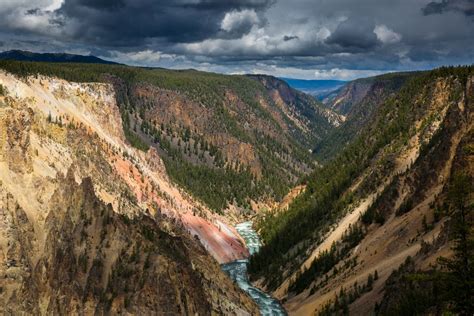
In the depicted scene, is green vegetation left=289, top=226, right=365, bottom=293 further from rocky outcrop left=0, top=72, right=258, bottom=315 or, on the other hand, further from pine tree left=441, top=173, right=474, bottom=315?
pine tree left=441, top=173, right=474, bottom=315

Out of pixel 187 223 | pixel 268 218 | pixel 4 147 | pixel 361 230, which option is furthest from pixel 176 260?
pixel 268 218

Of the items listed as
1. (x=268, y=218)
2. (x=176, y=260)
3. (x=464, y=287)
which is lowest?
(x=268, y=218)

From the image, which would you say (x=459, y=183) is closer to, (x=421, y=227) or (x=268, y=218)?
(x=421, y=227)

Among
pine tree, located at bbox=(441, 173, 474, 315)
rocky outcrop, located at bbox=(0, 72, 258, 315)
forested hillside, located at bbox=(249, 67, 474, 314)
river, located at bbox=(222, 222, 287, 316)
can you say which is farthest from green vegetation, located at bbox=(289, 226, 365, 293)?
pine tree, located at bbox=(441, 173, 474, 315)

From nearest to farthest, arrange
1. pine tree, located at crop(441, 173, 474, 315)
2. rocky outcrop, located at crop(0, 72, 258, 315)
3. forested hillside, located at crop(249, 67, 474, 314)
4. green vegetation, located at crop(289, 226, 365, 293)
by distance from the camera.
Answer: pine tree, located at crop(441, 173, 474, 315)
rocky outcrop, located at crop(0, 72, 258, 315)
forested hillside, located at crop(249, 67, 474, 314)
green vegetation, located at crop(289, 226, 365, 293)

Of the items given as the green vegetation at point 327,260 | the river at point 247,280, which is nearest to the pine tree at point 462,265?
the river at point 247,280

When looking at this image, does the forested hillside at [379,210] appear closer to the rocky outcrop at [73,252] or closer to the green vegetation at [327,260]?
the green vegetation at [327,260]

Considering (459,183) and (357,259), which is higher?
(459,183)
